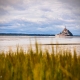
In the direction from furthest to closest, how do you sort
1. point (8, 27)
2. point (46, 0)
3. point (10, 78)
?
point (8, 27) < point (46, 0) < point (10, 78)

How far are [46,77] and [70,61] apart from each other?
0.40 m

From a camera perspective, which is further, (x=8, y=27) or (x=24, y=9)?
(x=8, y=27)

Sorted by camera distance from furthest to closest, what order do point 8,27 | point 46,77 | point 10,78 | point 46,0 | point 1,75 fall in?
1. point 8,27
2. point 46,0
3. point 1,75
4. point 10,78
5. point 46,77

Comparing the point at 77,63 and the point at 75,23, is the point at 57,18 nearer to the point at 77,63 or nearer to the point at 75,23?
the point at 75,23

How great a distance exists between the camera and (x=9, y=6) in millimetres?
3791

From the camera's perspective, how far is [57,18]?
3.78 metres

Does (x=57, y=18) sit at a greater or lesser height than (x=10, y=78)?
greater

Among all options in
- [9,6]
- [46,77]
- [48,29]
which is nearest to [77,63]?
[46,77]

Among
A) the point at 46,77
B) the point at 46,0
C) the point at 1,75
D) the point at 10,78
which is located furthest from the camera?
the point at 46,0

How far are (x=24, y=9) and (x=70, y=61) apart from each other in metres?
2.05

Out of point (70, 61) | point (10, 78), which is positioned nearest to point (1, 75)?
point (10, 78)

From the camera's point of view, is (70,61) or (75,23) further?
(75,23)

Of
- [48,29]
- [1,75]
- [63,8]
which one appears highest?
[63,8]

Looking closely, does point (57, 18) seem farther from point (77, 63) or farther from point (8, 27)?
point (77, 63)
